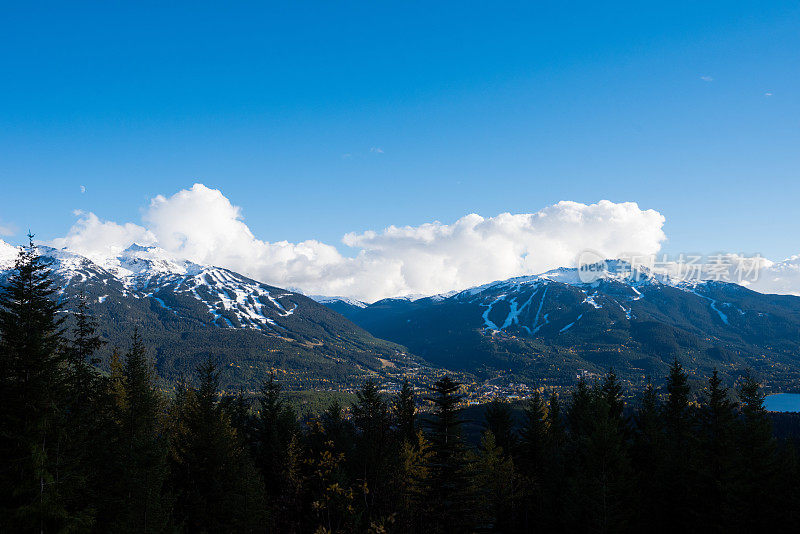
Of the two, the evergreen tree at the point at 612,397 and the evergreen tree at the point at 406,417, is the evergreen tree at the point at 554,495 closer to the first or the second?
the evergreen tree at the point at 612,397

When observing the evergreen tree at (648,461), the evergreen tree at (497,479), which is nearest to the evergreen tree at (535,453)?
the evergreen tree at (497,479)

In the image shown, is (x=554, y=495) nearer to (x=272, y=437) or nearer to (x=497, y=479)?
(x=497, y=479)

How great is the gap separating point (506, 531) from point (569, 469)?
10953 millimetres

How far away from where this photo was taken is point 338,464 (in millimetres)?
43938

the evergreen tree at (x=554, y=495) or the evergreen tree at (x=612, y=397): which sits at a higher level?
the evergreen tree at (x=612, y=397)

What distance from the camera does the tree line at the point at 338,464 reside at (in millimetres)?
21297

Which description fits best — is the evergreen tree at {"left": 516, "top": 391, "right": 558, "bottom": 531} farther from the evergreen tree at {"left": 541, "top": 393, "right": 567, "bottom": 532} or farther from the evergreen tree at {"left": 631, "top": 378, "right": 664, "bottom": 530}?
the evergreen tree at {"left": 631, "top": 378, "right": 664, "bottom": 530}

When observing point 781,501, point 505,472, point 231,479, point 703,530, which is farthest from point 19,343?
point 781,501

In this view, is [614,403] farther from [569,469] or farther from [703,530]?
[703,530]

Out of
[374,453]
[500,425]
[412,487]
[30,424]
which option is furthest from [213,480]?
[500,425]

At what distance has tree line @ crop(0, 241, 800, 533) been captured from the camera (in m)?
21.3

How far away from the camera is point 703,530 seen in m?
38.1

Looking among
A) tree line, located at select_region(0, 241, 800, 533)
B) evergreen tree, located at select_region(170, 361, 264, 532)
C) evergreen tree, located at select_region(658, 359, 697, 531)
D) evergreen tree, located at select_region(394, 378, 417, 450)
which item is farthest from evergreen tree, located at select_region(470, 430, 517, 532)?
evergreen tree, located at select_region(170, 361, 264, 532)

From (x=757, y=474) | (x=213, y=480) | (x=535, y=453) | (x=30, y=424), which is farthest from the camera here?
(x=535, y=453)
